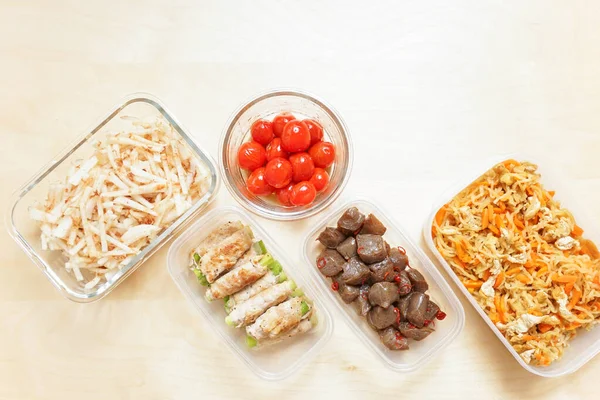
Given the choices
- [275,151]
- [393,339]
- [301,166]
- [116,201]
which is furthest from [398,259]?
[116,201]

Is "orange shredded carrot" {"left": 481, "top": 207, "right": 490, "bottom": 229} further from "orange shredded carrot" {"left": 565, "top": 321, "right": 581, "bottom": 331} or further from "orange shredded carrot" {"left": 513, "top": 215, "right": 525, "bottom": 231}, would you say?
"orange shredded carrot" {"left": 565, "top": 321, "right": 581, "bottom": 331}

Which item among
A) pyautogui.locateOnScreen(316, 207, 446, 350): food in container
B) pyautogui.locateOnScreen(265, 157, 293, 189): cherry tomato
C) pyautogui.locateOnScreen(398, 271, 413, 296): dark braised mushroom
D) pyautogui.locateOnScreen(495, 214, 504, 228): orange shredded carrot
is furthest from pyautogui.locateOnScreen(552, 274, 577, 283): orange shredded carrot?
pyautogui.locateOnScreen(265, 157, 293, 189): cherry tomato

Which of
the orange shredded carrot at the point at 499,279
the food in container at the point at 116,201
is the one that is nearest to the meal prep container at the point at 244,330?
the food in container at the point at 116,201

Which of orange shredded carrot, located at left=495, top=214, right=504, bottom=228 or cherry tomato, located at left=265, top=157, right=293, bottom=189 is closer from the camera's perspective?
cherry tomato, located at left=265, top=157, right=293, bottom=189

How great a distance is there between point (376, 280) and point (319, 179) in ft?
1.45

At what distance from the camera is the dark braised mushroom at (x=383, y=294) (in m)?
1.85

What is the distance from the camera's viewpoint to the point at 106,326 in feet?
6.57

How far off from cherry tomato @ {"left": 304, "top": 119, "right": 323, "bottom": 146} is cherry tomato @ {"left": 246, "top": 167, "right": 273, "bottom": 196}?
0.74 feet

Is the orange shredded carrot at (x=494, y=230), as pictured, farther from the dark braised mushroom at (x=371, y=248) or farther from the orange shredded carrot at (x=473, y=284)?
the dark braised mushroom at (x=371, y=248)

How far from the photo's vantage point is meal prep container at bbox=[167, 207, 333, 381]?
1930 millimetres

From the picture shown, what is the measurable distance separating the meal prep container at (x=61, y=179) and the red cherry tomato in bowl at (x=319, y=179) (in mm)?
370

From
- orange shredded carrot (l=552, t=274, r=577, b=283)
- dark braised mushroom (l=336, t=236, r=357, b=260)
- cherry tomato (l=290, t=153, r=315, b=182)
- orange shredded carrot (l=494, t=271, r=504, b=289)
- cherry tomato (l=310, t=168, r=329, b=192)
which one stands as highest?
cherry tomato (l=290, t=153, r=315, b=182)

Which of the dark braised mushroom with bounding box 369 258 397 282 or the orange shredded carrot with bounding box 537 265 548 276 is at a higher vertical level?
the orange shredded carrot with bounding box 537 265 548 276

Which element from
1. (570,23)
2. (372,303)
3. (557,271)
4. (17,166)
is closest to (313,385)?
(372,303)
